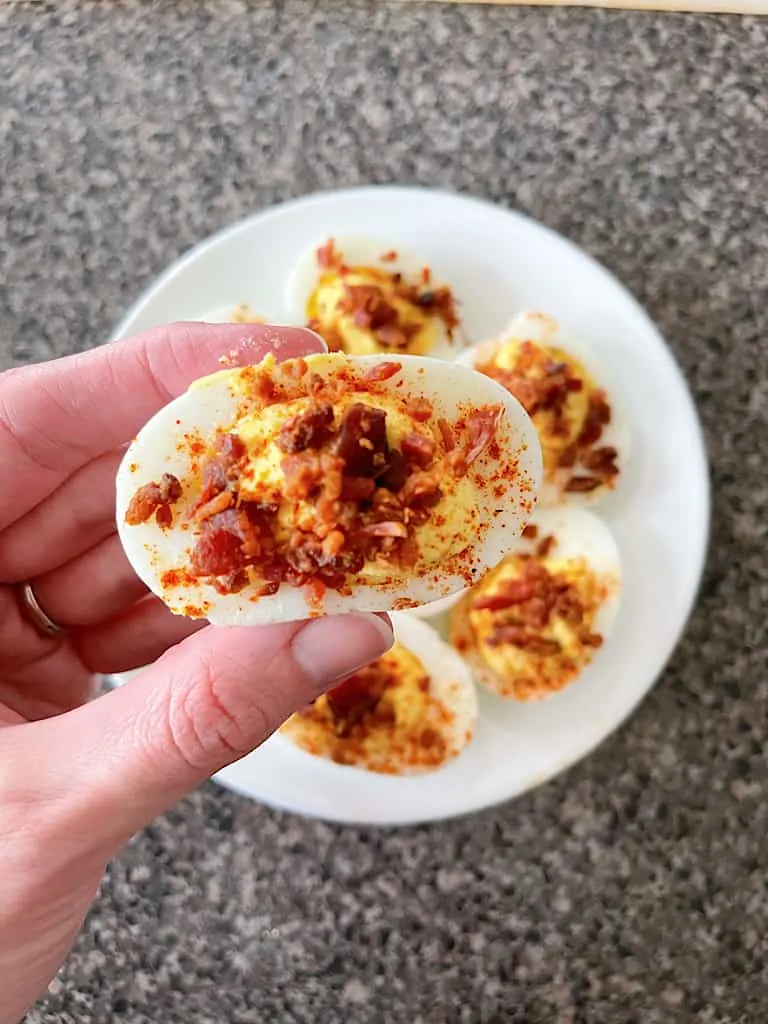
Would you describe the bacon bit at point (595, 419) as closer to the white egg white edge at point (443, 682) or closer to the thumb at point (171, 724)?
the white egg white edge at point (443, 682)

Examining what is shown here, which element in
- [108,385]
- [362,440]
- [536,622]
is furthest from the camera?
[536,622]

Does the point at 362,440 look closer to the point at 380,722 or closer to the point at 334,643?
the point at 334,643

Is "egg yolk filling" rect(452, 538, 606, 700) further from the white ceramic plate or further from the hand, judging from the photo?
the hand

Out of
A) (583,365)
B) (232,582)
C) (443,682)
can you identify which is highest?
(232,582)

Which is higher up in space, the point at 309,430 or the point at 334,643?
the point at 309,430

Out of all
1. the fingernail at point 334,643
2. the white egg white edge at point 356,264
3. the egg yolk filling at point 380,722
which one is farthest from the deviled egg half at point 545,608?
the fingernail at point 334,643

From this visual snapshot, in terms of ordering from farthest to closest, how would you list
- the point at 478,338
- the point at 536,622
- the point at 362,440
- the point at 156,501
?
the point at 478,338 < the point at 536,622 < the point at 156,501 < the point at 362,440

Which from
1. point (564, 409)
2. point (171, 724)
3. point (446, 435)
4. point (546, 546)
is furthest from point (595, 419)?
point (171, 724)

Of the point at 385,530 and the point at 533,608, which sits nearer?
the point at 385,530
